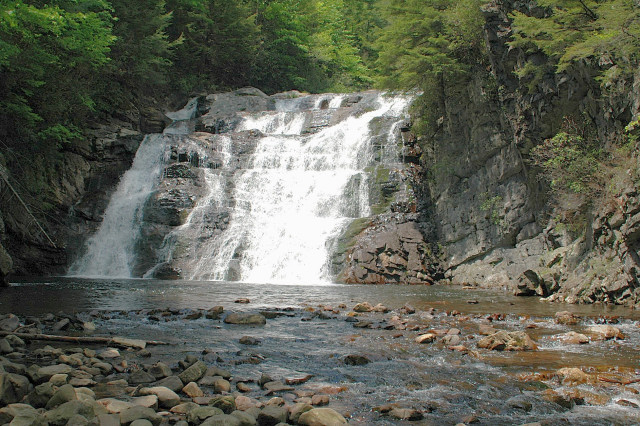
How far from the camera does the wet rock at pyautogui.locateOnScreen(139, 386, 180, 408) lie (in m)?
3.78

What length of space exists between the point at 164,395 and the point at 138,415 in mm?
535

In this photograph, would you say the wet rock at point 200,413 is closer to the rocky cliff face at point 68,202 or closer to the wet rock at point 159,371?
the wet rock at point 159,371

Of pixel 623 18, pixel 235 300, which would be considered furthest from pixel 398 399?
pixel 623 18

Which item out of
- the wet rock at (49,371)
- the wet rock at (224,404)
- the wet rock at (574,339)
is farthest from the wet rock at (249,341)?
the wet rock at (574,339)

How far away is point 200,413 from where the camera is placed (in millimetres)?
Result: 3441

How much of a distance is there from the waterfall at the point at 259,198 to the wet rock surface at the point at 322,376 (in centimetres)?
1062

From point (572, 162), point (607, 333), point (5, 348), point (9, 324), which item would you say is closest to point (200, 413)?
point (5, 348)

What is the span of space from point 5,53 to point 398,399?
1428 cm

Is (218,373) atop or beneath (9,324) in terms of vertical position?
beneath

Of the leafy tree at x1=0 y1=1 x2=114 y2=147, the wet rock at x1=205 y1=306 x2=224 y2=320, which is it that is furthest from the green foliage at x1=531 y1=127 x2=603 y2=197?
the leafy tree at x1=0 y1=1 x2=114 y2=147

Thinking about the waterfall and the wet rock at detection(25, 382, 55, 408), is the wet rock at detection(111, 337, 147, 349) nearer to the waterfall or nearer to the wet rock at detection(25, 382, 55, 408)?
the wet rock at detection(25, 382, 55, 408)

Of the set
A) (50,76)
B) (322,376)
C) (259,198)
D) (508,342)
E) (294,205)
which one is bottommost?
(322,376)

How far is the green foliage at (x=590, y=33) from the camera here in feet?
30.7

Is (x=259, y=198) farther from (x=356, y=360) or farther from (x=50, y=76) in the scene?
(x=356, y=360)
